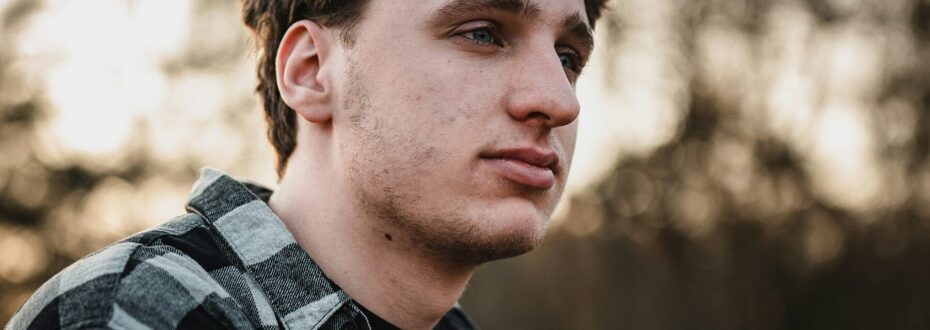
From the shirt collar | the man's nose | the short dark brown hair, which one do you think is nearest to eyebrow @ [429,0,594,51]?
the man's nose

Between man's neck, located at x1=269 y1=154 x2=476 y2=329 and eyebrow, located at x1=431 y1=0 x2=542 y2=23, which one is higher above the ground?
eyebrow, located at x1=431 y1=0 x2=542 y2=23

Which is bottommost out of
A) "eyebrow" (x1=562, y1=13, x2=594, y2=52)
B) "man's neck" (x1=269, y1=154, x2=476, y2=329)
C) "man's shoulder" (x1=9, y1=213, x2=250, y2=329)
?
"man's neck" (x1=269, y1=154, x2=476, y2=329)

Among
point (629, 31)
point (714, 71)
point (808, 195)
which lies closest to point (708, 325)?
point (808, 195)

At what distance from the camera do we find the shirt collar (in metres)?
2.00

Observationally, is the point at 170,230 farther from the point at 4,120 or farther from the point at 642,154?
the point at 4,120

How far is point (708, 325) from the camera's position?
11312 mm

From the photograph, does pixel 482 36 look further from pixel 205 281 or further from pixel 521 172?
pixel 205 281

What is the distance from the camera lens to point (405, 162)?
87.6 inches

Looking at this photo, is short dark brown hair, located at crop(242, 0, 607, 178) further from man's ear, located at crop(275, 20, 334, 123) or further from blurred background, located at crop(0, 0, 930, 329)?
blurred background, located at crop(0, 0, 930, 329)

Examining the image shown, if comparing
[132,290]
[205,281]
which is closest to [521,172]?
[205,281]

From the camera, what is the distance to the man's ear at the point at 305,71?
7.84ft

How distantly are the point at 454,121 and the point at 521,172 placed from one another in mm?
229

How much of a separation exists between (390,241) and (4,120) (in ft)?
42.9

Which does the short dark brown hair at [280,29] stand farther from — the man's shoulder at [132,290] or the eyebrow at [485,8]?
the man's shoulder at [132,290]
